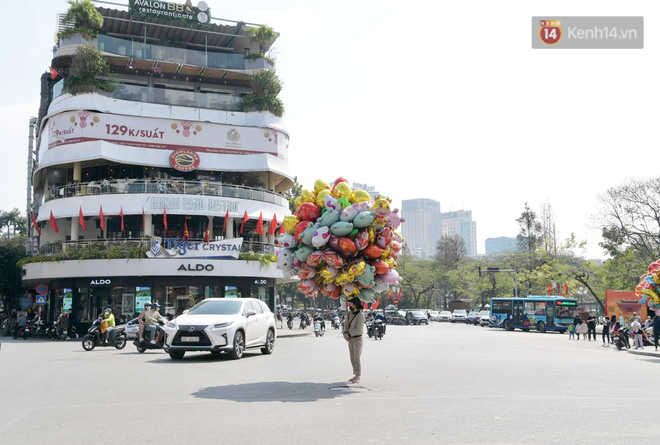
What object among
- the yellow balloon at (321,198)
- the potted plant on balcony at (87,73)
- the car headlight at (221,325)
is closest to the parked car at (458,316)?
the potted plant on balcony at (87,73)

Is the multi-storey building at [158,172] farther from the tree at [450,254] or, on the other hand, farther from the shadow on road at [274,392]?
the tree at [450,254]

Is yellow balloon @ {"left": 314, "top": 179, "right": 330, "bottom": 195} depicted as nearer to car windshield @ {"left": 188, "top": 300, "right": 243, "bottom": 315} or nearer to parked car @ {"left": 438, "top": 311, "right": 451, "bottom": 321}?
car windshield @ {"left": 188, "top": 300, "right": 243, "bottom": 315}

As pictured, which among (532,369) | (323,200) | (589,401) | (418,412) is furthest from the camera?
(532,369)

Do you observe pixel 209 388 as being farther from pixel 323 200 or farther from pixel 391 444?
pixel 391 444

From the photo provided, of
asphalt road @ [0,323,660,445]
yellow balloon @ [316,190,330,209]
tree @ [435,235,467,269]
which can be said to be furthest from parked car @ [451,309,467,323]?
yellow balloon @ [316,190,330,209]

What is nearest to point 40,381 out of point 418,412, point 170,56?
point 418,412

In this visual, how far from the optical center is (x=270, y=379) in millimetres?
12461

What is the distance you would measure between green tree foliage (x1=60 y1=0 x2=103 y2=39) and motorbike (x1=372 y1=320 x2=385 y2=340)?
89.4 feet

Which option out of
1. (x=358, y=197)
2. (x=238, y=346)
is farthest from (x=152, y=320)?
(x=358, y=197)

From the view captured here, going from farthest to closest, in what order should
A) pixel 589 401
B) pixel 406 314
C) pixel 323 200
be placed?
pixel 406 314, pixel 323 200, pixel 589 401

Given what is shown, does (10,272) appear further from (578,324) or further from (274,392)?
(274,392)

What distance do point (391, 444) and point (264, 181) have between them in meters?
39.0

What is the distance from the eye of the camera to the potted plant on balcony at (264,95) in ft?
143

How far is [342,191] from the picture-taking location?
40.4 feet
